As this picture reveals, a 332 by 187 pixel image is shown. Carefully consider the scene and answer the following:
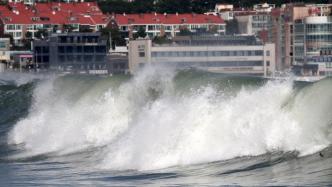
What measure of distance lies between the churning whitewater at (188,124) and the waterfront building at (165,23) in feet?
348

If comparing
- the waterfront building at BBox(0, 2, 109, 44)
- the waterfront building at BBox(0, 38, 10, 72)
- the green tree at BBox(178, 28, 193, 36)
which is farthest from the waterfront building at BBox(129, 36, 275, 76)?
the waterfront building at BBox(0, 2, 109, 44)

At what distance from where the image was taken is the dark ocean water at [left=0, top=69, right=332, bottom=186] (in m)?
29.3

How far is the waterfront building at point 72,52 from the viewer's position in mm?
121062

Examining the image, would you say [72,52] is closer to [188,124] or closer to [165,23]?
[165,23]

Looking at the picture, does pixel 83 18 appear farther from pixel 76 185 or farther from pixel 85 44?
pixel 76 185

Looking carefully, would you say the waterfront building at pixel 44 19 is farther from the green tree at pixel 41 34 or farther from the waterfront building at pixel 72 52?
the waterfront building at pixel 72 52

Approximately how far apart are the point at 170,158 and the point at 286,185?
551 centimetres

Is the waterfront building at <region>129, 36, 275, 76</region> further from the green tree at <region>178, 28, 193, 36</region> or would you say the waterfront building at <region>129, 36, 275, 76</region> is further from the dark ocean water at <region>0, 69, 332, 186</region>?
the dark ocean water at <region>0, 69, 332, 186</region>

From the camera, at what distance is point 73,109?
43.6 metres

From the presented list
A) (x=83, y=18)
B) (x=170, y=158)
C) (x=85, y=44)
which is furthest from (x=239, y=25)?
(x=170, y=158)

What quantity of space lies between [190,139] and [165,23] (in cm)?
12050

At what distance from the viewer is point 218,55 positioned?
333 ft

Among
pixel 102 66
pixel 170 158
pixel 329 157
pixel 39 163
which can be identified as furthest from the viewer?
pixel 102 66

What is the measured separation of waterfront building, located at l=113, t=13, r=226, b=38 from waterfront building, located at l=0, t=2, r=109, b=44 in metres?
2.40
